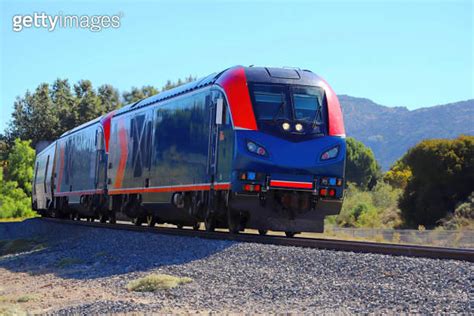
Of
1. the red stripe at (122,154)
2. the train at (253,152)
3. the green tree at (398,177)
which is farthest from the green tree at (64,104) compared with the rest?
the train at (253,152)

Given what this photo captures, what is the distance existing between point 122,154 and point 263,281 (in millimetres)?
14093

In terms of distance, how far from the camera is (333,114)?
15.1m

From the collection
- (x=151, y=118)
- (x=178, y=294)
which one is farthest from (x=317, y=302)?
(x=151, y=118)

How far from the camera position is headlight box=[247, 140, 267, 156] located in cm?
1425

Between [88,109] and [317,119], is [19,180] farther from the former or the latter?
[317,119]

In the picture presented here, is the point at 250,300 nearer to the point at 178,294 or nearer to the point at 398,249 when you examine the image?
the point at 178,294

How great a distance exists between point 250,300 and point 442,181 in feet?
103

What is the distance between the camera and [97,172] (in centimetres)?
2628

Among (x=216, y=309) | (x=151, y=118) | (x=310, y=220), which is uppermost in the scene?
(x=151, y=118)

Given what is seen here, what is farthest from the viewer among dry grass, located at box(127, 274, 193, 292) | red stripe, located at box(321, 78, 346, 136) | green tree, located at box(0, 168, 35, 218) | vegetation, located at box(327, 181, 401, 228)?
green tree, located at box(0, 168, 35, 218)

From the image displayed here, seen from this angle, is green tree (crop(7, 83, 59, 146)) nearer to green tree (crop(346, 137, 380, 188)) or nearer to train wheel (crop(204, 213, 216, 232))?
green tree (crop(346, 137, 380, 188))

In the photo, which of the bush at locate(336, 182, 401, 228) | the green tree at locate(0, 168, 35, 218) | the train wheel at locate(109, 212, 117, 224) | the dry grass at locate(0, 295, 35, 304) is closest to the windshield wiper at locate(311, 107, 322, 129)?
the dry grass at locate(0, 295, 35, 304)

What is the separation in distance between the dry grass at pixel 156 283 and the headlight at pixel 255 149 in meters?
4.05

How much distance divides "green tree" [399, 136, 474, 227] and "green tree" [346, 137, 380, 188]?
54.7 metres
